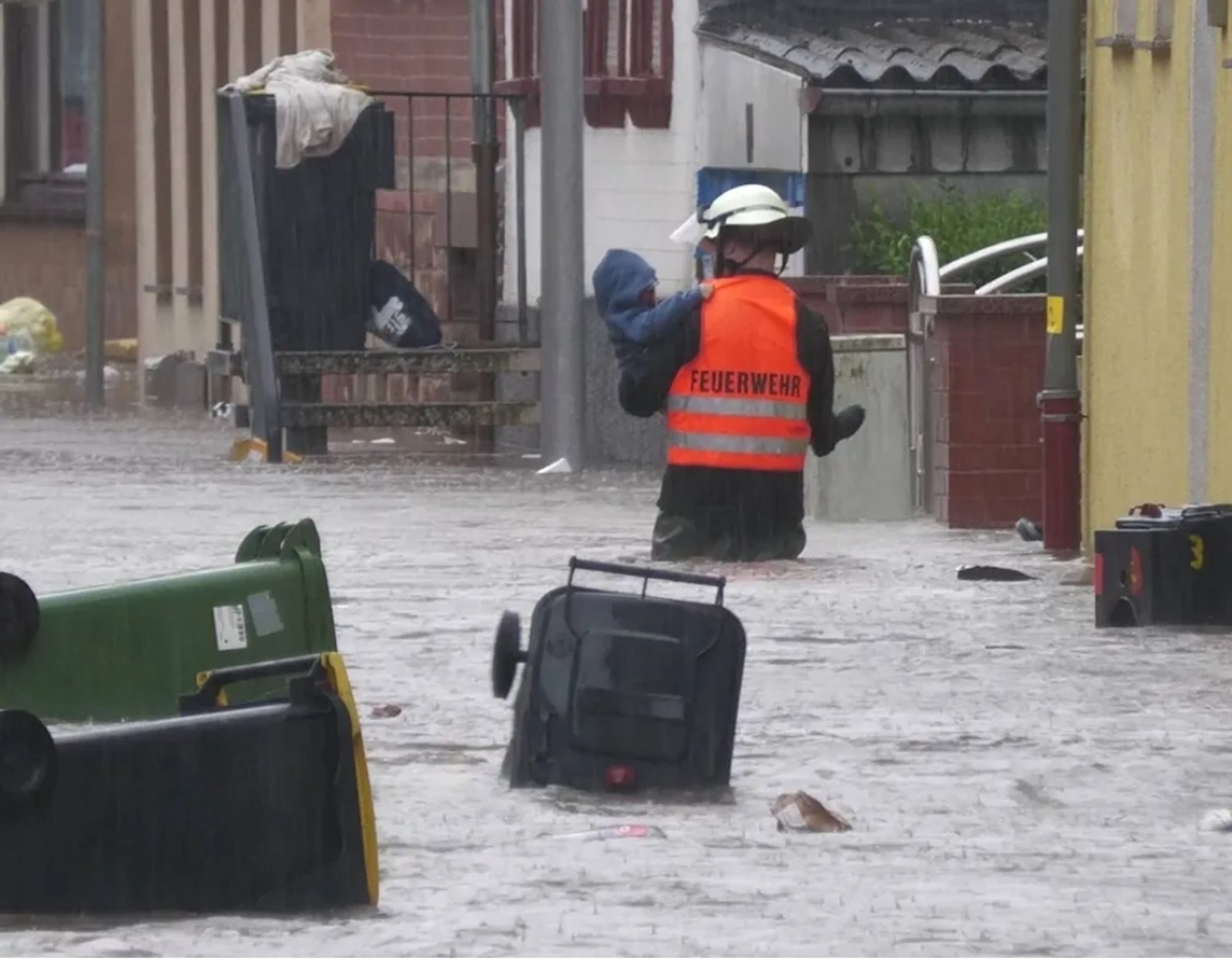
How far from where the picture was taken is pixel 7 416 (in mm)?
26828

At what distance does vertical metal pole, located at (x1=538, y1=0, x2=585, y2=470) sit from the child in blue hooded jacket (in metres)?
7.30

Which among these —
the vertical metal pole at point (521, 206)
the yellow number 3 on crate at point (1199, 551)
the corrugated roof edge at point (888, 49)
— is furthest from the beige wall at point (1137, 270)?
the vertical metal pole at point (521, 206)

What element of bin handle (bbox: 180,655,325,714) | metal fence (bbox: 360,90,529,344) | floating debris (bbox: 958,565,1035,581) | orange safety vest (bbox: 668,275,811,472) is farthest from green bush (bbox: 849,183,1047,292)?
bin handle (bbox: 180,655,325,714)

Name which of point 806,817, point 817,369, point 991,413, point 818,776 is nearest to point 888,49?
point 991,413

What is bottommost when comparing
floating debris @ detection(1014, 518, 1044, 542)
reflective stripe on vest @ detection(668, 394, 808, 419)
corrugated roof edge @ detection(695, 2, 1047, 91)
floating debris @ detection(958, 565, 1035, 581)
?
floating debris @ detection(1014, 518, 1044, 542)

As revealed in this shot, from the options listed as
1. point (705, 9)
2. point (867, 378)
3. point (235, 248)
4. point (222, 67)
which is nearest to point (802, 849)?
point (867, 378)

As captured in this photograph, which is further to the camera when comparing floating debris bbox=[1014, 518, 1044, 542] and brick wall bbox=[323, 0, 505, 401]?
brick wall bbox=[323, 0, 505, 401]

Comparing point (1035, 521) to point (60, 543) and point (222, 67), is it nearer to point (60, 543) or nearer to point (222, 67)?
point (60, 543)

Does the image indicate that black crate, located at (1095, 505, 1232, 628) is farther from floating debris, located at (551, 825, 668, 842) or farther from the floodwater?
floating debris, located at (551, 825, 668, 842)

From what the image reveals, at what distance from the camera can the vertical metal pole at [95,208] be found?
28562mm

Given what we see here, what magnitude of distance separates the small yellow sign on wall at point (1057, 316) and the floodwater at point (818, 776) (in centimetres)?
82

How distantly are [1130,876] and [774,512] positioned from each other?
240 inches

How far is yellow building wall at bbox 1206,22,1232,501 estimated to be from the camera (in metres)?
12.5

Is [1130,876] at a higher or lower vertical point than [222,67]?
lower
